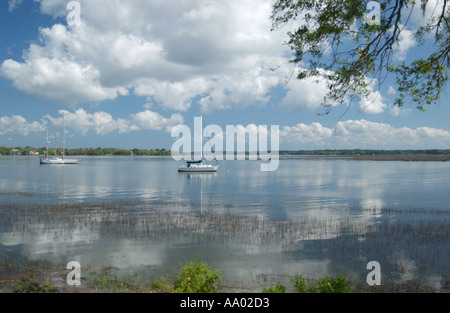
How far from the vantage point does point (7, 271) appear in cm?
1535

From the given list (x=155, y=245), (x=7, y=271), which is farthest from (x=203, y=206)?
(x=7, y=271)

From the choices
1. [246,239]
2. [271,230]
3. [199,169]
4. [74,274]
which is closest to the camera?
[74,274]

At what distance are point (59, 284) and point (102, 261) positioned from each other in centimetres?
352

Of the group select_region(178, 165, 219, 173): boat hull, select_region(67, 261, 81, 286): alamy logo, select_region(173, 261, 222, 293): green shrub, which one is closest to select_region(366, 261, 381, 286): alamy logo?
select_region(173, 261, 222, 293): green shrub

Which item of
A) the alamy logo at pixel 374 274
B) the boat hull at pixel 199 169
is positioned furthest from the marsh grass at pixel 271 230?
the boat hull at pixel 199 169

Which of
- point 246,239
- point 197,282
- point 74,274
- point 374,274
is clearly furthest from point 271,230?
point 197,282

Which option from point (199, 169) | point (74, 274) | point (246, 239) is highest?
point (199, 169)

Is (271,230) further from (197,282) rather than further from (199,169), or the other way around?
(199,169)

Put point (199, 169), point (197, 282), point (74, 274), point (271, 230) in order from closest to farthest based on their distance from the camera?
1. point (197, 282)
2. point (74, 274)
3. point (271, 230)
4. point (199, 169)

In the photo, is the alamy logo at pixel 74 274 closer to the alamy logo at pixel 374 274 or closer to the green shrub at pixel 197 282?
the green shrub at pixel 197 282

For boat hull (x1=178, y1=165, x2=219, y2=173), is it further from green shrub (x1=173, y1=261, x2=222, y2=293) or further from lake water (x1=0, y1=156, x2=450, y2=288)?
green shrub (x1=173, y1=261, x2=222, y2=293)

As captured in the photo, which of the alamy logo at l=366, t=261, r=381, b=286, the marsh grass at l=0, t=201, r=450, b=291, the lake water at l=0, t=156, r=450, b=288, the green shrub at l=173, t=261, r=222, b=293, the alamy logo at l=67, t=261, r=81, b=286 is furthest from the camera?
the marsh grass at l=0, t=201, r=450, b=291

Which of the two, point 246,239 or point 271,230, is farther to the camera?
point 271,230
